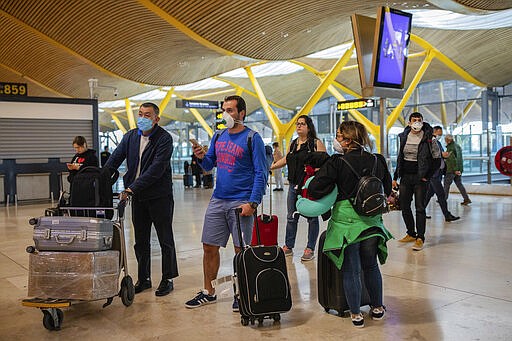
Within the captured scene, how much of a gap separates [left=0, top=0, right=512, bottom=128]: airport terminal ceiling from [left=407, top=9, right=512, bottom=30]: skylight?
0.22ft

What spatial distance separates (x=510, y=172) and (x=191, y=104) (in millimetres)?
17800

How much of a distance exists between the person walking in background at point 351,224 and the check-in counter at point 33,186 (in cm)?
1364

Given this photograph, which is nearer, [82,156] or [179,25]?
[82,156]

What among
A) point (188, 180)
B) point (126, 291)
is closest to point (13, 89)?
point (188, 180)

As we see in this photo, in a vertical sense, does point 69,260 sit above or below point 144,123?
below

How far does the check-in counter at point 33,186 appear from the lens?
15.6m

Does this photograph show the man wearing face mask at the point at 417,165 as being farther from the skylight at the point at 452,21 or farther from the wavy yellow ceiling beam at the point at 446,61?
the wavy yellow ceiling beam at the point at 446,61

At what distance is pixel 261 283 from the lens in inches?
156

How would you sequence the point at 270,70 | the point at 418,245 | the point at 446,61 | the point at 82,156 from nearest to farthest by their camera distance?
the point at 418,245, the point at 82,156, the point at 446,61, the point at 270,70

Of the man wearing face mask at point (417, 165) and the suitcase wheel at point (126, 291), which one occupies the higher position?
the man wearing face mask at point (417, 165)

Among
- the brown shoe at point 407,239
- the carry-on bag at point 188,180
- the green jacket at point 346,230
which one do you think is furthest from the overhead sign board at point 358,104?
the green jacket at point 346,230

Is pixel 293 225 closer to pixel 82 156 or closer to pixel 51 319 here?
pixel 51 319

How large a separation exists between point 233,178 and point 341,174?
951 millimetres

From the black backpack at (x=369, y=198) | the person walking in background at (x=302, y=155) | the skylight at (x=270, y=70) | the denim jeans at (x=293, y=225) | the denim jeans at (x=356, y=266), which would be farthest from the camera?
the skylight at (x=270, y=70)
